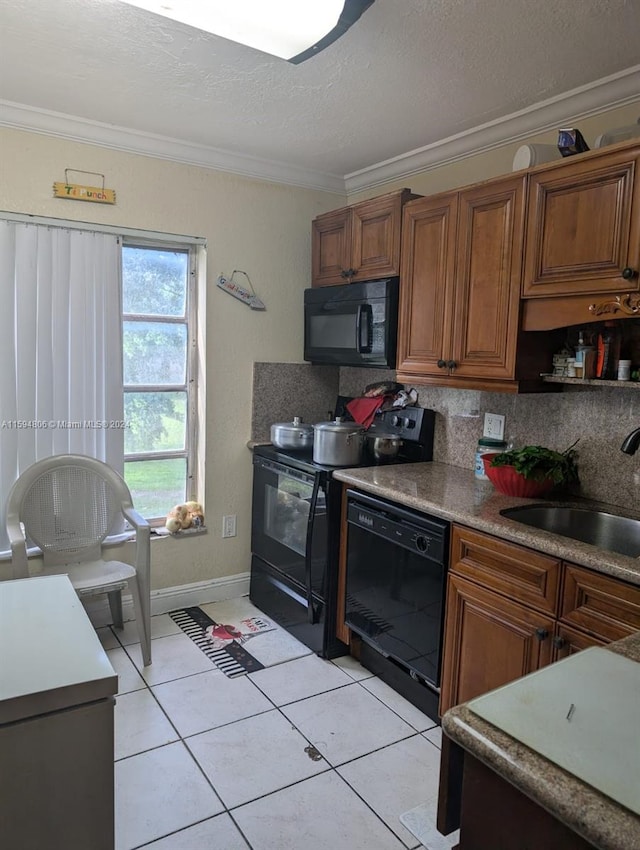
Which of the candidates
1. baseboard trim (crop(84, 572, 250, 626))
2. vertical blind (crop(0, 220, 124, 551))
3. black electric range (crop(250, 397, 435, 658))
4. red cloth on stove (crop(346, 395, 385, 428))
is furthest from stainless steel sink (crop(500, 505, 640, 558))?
vertical blind (crop(0, 220, 124, 551))

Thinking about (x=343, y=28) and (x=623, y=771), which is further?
(x=343, y=28)

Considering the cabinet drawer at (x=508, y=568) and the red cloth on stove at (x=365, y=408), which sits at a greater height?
the red cloth on stove at (x=365, y=408)

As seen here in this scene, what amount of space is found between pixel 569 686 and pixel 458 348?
1712mm

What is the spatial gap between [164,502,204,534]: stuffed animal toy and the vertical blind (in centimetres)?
43

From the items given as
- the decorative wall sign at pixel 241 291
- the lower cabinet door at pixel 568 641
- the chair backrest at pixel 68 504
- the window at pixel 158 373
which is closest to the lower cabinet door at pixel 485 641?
the lower cabinet door at pixel 568 641

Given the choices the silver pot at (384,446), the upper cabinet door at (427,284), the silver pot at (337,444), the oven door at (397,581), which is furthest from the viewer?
the silver pot at (384,446)

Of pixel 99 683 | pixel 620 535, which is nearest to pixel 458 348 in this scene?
pixel 620 535

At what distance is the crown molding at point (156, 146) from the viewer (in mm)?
2600

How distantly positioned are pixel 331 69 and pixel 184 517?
2196 mm

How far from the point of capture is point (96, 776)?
1115 millimetres

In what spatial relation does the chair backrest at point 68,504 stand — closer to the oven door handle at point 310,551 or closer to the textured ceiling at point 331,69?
the oven door handle at point 310,551

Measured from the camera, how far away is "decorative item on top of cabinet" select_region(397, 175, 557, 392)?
225 cm

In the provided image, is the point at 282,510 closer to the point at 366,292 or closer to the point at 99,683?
the point at 366,292

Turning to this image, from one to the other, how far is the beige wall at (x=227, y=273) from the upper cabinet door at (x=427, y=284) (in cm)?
88
